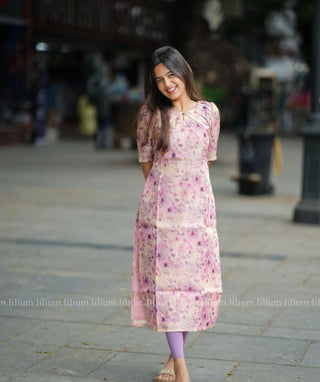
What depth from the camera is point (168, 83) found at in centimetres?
392

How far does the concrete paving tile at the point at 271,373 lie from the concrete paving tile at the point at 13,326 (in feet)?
4.71

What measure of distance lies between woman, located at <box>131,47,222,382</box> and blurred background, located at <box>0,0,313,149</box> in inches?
340

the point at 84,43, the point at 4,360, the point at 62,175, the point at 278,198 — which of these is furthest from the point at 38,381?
the point at 84,43

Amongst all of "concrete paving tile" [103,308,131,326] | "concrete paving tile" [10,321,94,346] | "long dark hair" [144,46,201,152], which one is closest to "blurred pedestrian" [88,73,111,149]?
"concrete paving tile" [103,308,131,326]

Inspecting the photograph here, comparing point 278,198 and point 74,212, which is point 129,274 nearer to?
point 74,212

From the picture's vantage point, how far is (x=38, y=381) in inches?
160

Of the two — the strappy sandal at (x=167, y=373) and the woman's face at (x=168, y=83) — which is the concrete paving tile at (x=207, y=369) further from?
the woman's face at (x=168, y=83)

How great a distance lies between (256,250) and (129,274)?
162 centimetres

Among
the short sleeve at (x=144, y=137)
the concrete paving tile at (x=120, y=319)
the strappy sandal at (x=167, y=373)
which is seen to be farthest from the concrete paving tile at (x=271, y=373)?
the short sleeve at (x=144, y=137)

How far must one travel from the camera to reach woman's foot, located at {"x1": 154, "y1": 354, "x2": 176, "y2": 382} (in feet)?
13.4

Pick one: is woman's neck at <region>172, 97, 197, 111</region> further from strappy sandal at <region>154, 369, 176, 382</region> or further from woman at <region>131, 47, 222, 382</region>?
strappy sandal at <region>154, 369, 176, 382</region>

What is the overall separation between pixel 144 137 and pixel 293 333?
175cm

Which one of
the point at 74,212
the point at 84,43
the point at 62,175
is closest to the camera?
the point at 74,212

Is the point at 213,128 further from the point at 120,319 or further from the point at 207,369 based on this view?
the point at 120,319
